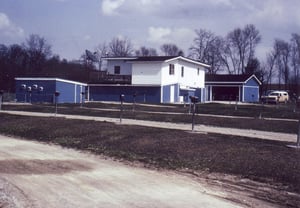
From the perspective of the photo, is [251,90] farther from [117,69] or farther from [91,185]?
[91,185]

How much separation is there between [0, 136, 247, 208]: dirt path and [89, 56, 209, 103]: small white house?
41.8m

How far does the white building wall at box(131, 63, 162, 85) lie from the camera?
54.9 meters

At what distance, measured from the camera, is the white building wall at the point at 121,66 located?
59.4 meters

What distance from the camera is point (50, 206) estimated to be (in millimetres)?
7527

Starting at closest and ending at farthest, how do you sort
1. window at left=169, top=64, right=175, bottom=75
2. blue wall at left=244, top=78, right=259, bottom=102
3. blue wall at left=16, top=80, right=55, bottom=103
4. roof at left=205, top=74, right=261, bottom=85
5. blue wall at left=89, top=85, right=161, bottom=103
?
1. blue wall at left=16, top=80, right=55, bottom=103
2. blue wall at left=89, top=85, right=161, bottom=103
3. window at left=169, top=64, right=175, bottom=75
4. roof at left=205, top=74, right=261, bottom=85
5. blue wall at left=244, top=78, right=259, bottom=102

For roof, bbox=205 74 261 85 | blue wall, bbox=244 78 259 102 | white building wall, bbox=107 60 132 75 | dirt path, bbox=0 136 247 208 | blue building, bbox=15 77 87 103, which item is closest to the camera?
dirt path, bbox=0 136 247 208

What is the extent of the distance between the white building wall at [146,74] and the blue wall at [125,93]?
0.69 meters

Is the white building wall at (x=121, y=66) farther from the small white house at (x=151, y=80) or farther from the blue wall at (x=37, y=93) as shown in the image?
the blue wall at (x=37, y=93)

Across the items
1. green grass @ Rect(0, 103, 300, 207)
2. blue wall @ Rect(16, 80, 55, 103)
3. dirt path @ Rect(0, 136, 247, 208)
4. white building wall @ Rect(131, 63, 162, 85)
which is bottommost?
dirt path @ Rect(0, 136, 247, 208)

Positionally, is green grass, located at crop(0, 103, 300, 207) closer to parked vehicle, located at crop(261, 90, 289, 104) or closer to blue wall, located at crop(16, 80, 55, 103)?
blue wall, located at crop(16, 80, 55, 103)

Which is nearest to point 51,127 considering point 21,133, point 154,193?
point 21,133

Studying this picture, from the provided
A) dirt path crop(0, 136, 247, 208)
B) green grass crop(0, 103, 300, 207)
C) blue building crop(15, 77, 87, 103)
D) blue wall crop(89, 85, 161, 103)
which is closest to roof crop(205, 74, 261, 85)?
blue wall crop(89, 85, 161, 103)

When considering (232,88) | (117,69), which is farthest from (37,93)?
(232,88)

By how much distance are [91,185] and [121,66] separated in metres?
51.6
